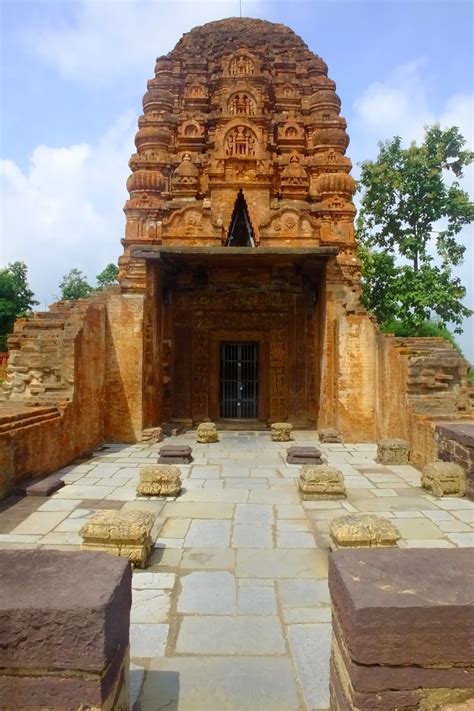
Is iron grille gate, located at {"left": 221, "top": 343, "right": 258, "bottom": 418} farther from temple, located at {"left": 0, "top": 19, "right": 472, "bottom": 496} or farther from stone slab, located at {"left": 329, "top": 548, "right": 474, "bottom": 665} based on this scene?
stone slab, located at {"left": 329, "top": 548, "right": 474, "bottom": 665}

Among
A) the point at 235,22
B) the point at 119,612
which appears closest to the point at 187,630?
the point at 119,612

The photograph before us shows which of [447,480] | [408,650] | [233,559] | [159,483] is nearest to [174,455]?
[159,483]

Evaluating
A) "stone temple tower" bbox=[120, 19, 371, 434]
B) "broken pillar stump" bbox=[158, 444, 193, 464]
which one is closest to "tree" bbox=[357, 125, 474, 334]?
"stone temple tower" bbox=[120, 19, 371, 434]

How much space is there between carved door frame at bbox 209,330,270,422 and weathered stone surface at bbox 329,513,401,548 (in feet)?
28.1

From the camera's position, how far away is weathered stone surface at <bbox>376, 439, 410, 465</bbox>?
27.9ft

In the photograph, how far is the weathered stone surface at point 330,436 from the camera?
10.8 m

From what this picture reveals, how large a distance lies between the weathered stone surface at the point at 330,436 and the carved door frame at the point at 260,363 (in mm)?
2343

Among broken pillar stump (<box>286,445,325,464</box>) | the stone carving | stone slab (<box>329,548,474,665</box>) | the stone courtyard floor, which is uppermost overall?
the stone carving

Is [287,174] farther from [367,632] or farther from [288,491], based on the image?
[367,632]

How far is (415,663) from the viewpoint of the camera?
1.87 metres

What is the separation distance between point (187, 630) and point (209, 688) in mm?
596

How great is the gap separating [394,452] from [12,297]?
2265 cm

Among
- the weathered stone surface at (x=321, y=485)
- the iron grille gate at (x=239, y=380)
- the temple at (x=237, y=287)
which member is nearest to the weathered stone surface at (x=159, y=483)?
the weathered stone surface at (x=321, y=485)

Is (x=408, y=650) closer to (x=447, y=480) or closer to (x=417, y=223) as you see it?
(x=447, y=480)
